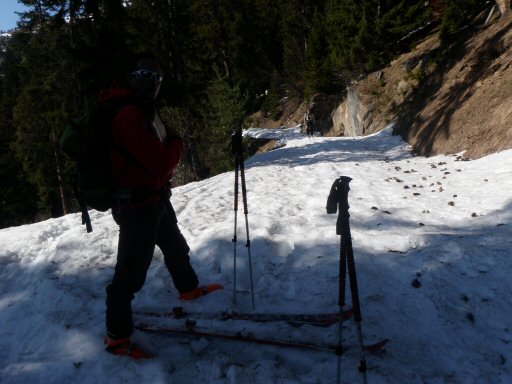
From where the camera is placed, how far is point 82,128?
10.2ft

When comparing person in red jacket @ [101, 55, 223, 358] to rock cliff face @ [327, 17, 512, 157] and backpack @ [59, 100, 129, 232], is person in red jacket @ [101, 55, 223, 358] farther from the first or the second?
rock cliff face @ [327, 17, 512, 157]

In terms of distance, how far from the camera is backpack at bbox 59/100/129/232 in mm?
3096

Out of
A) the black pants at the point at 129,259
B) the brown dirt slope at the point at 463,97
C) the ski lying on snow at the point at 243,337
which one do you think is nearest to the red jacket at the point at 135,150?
the black pants at the point at 129,259

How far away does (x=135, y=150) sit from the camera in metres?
3.08

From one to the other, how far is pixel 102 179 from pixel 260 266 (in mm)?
2816

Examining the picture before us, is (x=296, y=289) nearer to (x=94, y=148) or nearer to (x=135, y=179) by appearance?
(x=135, y=179)

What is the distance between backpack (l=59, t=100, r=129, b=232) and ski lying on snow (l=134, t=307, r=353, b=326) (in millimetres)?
1613

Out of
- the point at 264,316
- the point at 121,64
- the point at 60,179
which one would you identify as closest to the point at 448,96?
the point at 121,64

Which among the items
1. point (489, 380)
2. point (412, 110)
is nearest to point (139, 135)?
point (489, 380)

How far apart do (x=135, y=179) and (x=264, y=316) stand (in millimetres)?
2016

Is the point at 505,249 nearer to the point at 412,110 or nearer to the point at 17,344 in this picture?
the point at 17,344

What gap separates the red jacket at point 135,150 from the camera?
10.1 feet

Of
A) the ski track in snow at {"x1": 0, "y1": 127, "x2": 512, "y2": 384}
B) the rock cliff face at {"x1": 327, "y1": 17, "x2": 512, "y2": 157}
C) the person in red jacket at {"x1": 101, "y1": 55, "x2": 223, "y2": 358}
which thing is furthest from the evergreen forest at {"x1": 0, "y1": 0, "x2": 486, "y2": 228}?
the person in red jacket at {"x1": 101, "y1": 55, "x2": 223, "y2": 358}

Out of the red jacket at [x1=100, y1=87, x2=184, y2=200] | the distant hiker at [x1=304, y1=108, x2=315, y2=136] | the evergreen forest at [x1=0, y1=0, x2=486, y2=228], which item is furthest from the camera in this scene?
→ the distant hiker at [x1=304, y1=108, x2=315, y2=136]
